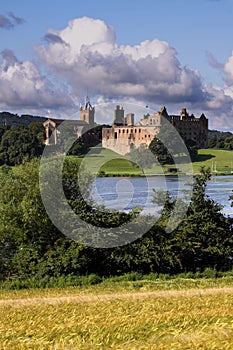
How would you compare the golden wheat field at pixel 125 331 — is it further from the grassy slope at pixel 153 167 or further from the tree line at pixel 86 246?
the grassy slope at pixel 153 167

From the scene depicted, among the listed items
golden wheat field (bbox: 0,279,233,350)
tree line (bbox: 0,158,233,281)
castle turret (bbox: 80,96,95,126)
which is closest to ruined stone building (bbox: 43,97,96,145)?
castle turret (bbox: 80,96,95,126)

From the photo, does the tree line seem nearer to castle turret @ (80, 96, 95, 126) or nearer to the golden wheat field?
the golden wheat field

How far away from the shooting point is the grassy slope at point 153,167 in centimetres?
9933

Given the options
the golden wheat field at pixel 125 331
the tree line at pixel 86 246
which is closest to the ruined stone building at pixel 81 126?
the tree line at pixel 86 246

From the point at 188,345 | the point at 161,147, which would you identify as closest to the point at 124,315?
the point at 188,345

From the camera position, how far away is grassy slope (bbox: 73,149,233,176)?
9933 cm

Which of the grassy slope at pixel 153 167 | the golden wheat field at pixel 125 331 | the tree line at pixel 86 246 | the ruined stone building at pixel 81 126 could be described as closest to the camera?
the golden wheat field at pixel 125 331

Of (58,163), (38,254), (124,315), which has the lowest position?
(38,254)

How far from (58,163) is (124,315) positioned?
75.5 ft

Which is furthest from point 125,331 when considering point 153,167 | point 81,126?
point 81,126

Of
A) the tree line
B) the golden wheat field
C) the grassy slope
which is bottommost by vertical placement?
the tree line

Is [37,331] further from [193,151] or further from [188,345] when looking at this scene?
[193,151]

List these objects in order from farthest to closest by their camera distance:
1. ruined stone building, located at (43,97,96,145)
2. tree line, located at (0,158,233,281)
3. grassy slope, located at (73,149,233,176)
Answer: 1. ruined stone building, located at (43,97,96,145)
2. grassy slope, located at (73,149,233,176)
3. tree line, located at (0,158,233,281)

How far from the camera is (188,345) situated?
5797mm
